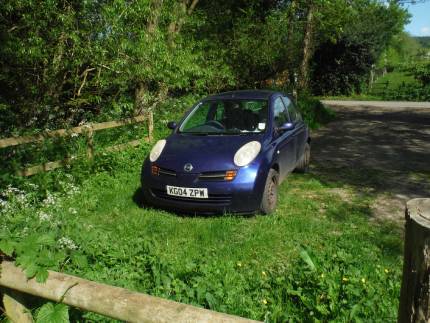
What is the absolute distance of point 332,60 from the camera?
87.6 feet

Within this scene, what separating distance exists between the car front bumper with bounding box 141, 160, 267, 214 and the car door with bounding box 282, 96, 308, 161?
1872mm

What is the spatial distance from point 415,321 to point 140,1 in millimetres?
8246

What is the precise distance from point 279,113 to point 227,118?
0.88 metres

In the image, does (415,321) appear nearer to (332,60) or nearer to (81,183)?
(81,183)

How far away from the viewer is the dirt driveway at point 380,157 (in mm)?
6798

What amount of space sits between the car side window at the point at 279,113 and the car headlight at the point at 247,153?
0.90 metres

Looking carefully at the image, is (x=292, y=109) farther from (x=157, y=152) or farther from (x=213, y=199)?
(x=213, y=199)

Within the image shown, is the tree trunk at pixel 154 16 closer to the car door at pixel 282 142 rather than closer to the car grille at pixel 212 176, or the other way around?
the car door at pixel 282 142

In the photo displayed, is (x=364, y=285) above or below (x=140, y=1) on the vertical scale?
below

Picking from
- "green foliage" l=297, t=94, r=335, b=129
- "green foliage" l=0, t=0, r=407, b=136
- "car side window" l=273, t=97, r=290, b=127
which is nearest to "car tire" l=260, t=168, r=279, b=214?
"car side window" l=273, t=97, r=290, b=127

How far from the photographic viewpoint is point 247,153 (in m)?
5.48

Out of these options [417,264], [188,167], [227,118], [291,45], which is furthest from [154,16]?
[291,45]

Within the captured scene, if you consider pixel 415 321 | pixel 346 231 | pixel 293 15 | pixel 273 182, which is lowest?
pixel 346 231

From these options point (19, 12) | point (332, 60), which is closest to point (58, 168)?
point (19, 12)
